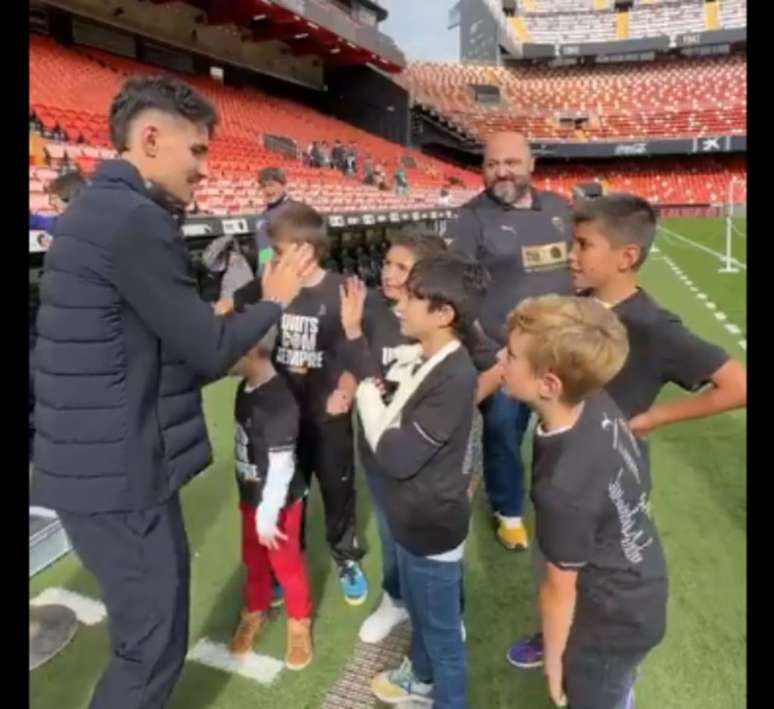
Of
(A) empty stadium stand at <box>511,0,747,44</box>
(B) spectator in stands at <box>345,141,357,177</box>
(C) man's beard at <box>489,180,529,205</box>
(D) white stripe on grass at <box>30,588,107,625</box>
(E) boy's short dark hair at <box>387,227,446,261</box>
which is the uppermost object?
(A) empty stadium stand at <box>511,0,747,44</box>

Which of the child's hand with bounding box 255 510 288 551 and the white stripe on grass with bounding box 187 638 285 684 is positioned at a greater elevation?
the child's hand with bounding box 255 510 288 551

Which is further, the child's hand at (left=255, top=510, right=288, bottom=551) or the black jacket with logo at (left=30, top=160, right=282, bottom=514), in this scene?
the child's hand at (left=255, top=510, right=288, bottom=551)

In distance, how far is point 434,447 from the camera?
6.23 feet

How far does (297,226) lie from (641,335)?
123 centimetres

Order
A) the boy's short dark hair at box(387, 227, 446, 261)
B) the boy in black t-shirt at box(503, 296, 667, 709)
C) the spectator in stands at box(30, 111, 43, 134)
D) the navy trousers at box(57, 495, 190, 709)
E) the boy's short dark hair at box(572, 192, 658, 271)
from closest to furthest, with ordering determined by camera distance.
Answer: the boy in black t-shirt at box(503, 296, 667, 709) → the navy trousers at box(57, 495, 190, 709) → the boy's short dark hair at box(572, 192, 658, 271) → the boy's short dark hair at box(387, 227, 446, 261) → the spectator in stands at box(30, 111, 43, 134)

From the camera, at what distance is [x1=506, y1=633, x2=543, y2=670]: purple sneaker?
2.64m

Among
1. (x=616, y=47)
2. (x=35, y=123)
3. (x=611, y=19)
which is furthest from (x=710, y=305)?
(x=611, y=19)

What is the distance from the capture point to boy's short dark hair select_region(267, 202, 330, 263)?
2.45m

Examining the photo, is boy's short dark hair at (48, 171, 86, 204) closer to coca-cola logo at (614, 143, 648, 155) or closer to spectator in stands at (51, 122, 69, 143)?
spectator in stands at (51, 122, 69, 143)

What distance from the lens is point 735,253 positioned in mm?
16531

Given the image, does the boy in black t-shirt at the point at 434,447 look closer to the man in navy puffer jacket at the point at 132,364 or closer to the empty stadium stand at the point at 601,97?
the man in navy puffer jacket at the point at 132,364

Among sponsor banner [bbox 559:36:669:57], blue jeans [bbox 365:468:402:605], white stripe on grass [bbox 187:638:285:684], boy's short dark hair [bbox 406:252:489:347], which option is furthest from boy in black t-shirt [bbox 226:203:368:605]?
sponsor banner [bbox 559:36:669:57]

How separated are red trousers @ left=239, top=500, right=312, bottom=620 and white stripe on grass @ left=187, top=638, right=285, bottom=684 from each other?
182 mm

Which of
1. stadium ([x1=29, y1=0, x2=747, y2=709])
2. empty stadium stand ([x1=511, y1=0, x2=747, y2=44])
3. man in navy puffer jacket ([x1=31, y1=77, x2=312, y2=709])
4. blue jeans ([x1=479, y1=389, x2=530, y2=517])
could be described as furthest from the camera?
empty stadium stand ([x1=511, y1=0, x2=747, y2=44])
